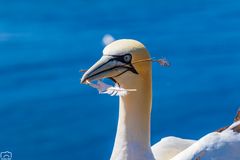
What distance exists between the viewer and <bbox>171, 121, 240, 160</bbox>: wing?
4.20 metres

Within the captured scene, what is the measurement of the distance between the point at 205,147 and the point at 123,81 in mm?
589

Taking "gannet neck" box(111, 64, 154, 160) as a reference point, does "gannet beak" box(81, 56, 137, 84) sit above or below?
above

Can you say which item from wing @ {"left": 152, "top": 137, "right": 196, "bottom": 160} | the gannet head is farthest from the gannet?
wing @ {"left": 152, "top": 137, "right": 196, "bottom": 160}

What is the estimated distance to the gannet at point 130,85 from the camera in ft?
13.1

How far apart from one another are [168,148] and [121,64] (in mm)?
972

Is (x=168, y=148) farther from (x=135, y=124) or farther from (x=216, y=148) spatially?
(x=135, y=124)

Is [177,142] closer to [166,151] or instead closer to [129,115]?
[166,151]

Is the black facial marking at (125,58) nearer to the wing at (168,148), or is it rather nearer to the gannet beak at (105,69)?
the gannet beak at (105,69)

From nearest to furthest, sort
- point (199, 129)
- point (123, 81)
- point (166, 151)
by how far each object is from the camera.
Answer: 1. point (123, 81)
2. point (166, 151)
3. point (199, 129)

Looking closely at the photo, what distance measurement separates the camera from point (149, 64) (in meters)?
4.08

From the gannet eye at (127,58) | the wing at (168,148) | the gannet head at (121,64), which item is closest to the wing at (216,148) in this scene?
the wing at (168,148)

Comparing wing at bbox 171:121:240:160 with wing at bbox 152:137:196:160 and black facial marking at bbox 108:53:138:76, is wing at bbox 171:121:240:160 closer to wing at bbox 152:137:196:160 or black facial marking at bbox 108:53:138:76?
wing at bbox 152:137:196:160

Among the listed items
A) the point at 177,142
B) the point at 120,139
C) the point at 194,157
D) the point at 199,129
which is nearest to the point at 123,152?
the point at 120,139

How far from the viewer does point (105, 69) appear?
3.97 metres
